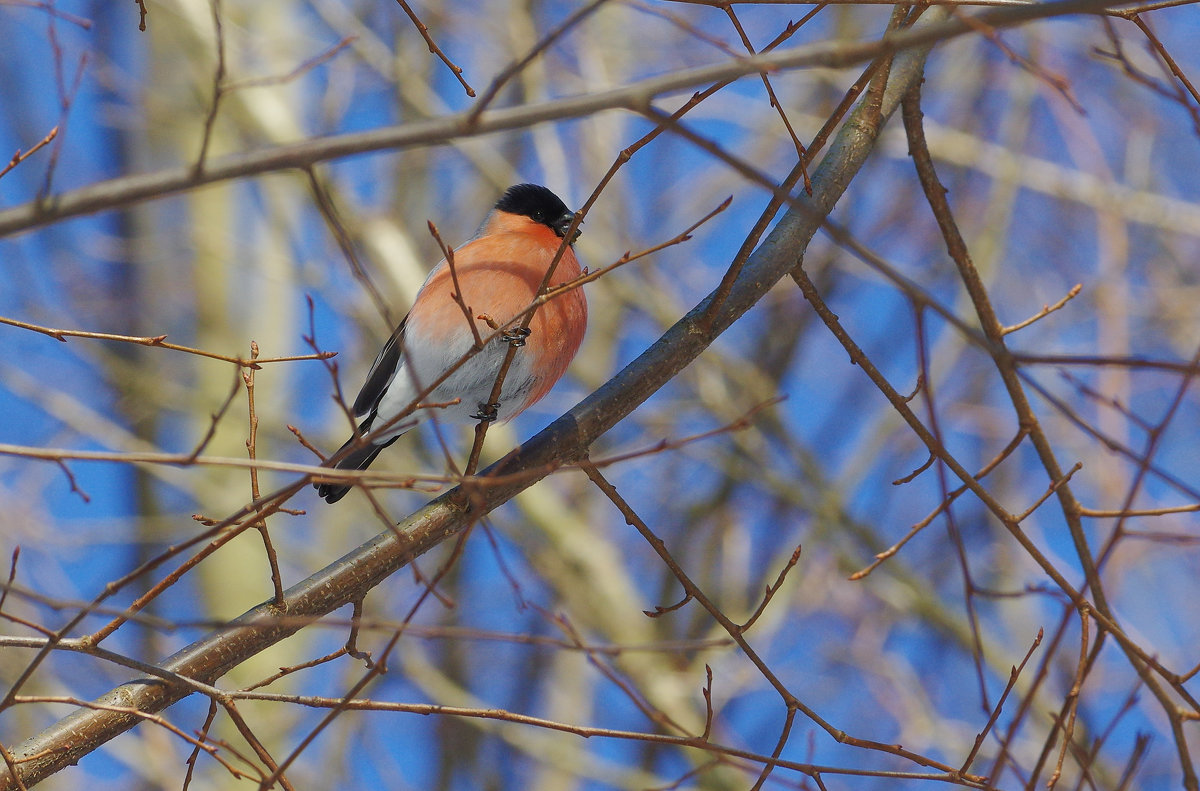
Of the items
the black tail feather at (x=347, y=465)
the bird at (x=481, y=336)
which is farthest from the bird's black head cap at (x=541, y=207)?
the black tail feather at (x=347, y=465)

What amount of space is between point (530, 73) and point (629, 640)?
319 cm

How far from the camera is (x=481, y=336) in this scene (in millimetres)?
3217

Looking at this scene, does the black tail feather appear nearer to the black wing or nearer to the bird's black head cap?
the black wing

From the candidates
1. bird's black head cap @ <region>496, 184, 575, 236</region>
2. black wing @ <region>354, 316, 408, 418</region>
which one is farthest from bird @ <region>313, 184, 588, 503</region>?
bird's black head cap @ <region>496, 184, 575, 236</region>

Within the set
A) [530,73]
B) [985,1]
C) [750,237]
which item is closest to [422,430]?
[530,73]

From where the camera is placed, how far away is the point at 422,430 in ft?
21.2

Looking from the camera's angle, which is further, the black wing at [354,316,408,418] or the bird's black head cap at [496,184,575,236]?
the bird's black head cap at [496,184,575,236]

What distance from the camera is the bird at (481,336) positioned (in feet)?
10.1

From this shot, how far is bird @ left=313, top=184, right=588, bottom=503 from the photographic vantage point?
3092mm

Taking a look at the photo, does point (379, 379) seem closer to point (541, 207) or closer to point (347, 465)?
point (347, 465)

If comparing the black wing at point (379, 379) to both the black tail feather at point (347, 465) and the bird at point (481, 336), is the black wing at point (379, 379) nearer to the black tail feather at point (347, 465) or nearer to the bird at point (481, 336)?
the bird at point (481, 336)

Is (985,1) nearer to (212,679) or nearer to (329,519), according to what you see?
(212,679)

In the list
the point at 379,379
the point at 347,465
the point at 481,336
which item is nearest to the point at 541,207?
the point at 481,336

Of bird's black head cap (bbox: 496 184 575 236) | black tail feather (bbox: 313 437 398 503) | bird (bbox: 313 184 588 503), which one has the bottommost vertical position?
black tail feather (bbox: 313 437 398 503)
